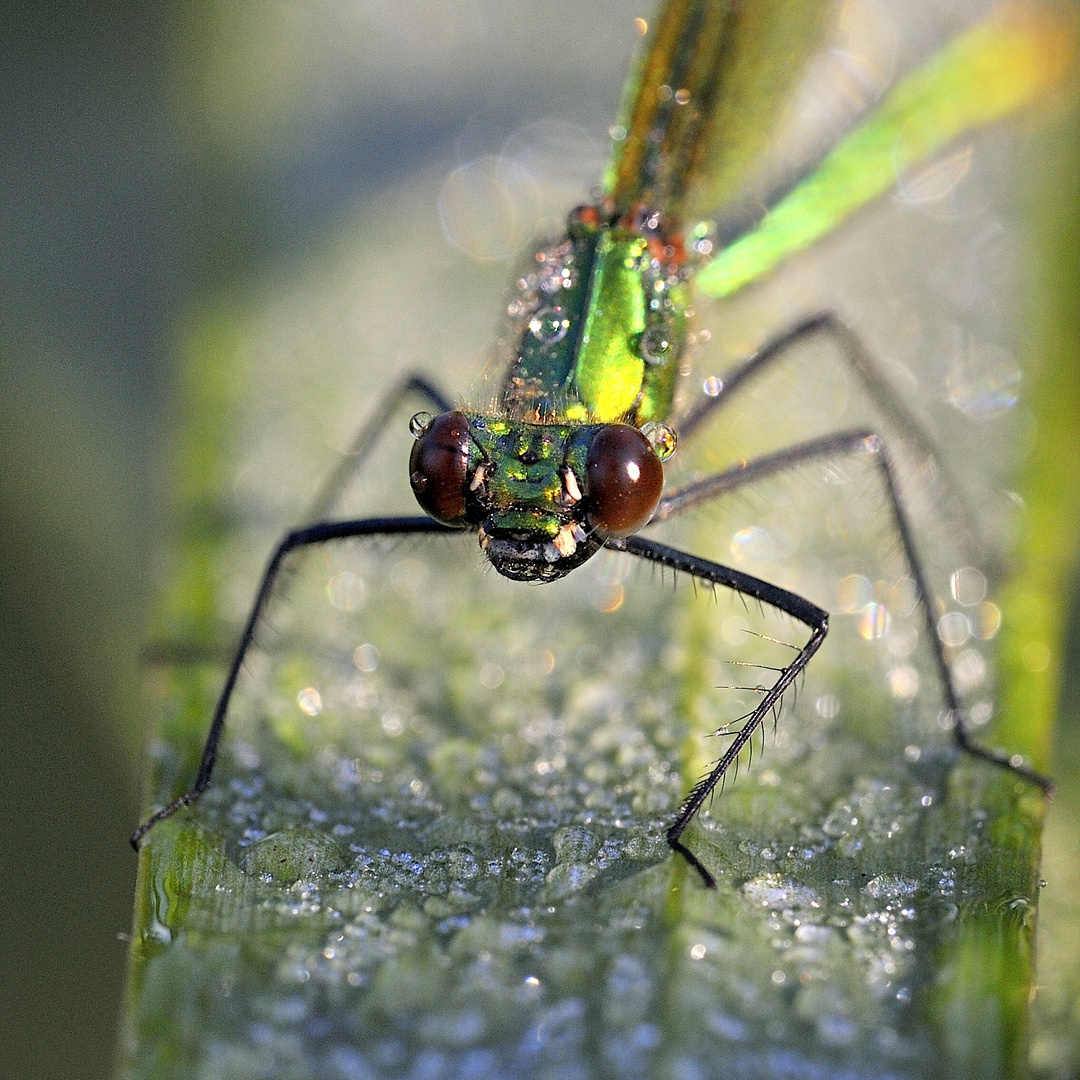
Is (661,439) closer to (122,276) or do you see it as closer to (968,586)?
(968,586)

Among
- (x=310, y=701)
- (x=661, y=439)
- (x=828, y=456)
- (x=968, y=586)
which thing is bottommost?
(x=310, y=701)

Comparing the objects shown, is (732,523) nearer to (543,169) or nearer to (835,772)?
(835,772)

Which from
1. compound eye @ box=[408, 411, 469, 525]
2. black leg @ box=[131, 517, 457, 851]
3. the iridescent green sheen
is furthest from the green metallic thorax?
the iridescent green sheen

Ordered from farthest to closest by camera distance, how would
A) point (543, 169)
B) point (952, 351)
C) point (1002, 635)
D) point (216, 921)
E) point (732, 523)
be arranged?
point (543, 169)
point (952, 351)
point (732, 523)
point (1002, 635)
point (216, 921)

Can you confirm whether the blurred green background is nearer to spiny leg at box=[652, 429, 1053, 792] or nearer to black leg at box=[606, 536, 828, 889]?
spiny leg at box=[652, 429, 1053, 792]

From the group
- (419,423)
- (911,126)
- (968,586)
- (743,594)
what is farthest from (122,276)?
(911,126)

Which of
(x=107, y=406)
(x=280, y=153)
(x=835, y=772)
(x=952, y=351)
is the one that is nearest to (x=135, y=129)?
(x=280, y=153)
